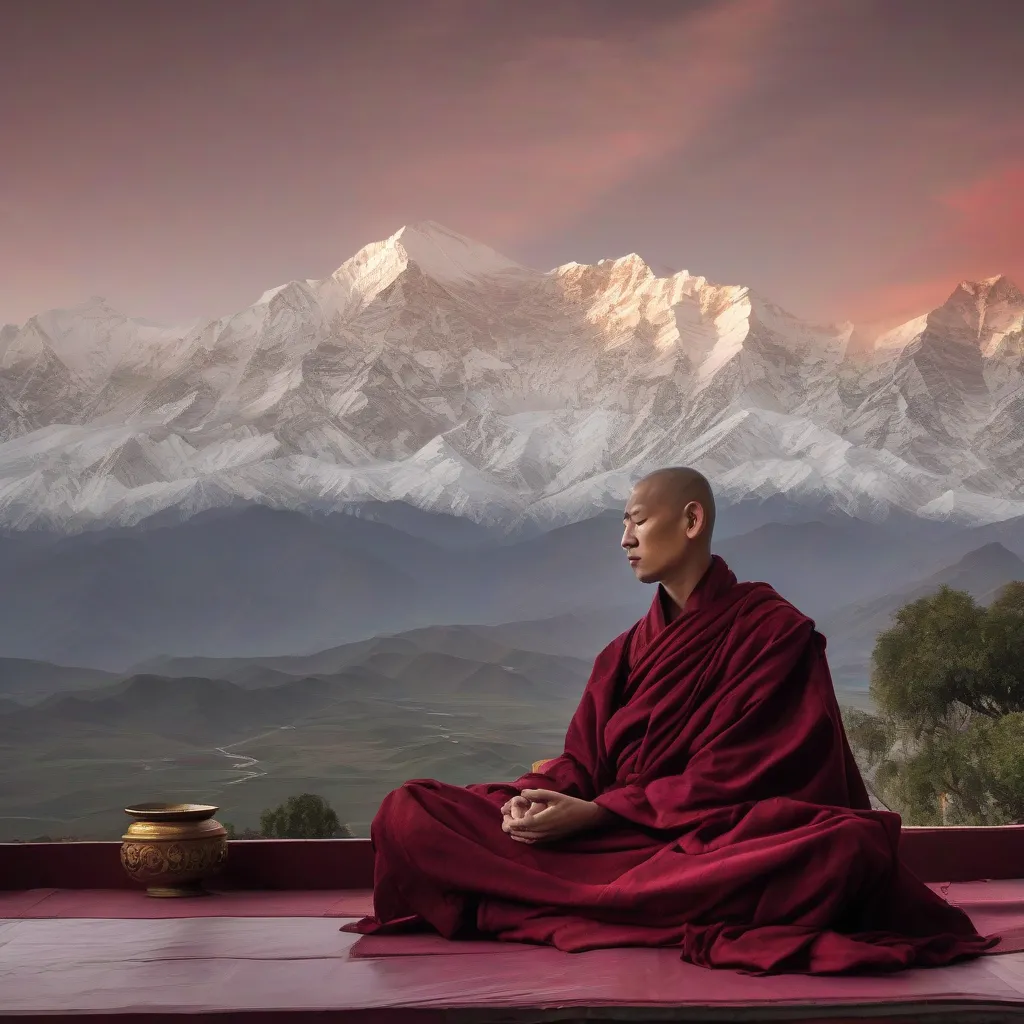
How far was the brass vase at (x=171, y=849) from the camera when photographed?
436 centimetres

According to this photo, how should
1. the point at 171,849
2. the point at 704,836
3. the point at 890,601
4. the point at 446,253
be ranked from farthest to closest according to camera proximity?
the point at 890,601, the point at 446,253, the point at 171,849, the point at 704,836

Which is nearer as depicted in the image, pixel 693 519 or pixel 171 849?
pixel 693 519

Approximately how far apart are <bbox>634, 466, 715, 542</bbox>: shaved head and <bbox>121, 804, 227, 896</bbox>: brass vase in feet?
6.64

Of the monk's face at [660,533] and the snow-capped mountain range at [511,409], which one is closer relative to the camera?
the monk's face at [660,533]

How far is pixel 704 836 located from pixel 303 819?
993 centimetres

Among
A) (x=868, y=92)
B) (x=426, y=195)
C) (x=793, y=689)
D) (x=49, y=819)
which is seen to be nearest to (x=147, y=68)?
(x=426, y=195)

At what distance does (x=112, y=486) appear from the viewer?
43.3 feet

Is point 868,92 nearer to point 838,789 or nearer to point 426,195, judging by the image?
point 426,195

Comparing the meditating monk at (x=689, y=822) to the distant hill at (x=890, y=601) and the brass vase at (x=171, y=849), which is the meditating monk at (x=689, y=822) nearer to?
the brass vase at (x=171, y=849)

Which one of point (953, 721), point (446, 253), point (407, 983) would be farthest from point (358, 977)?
point (446, 253)

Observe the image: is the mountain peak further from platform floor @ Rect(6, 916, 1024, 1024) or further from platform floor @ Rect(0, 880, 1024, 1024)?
platform floor @ Rect(6, 916, 1024, 1024)

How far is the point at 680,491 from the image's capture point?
368cm

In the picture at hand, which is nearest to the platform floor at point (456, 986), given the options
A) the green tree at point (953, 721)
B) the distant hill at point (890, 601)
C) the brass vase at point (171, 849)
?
the brass vase at point (171, 849)

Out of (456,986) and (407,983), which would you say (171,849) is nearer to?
(407,983)
